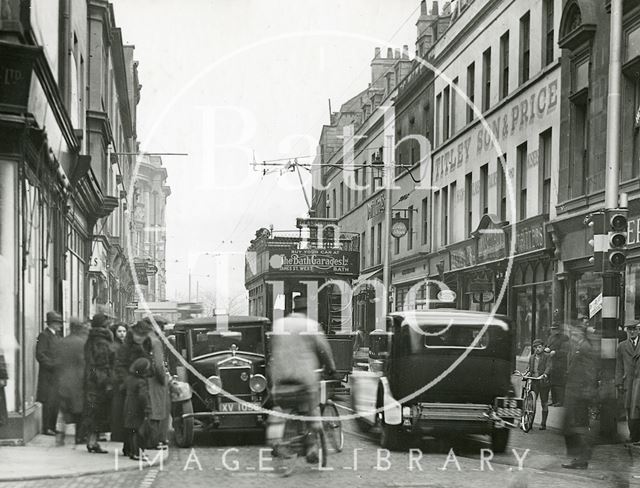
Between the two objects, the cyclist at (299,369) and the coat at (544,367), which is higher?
the cyclist at (299,369)

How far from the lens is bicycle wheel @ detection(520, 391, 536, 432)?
15.0 m

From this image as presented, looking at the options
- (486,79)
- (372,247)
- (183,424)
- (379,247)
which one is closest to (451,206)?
(486,79)

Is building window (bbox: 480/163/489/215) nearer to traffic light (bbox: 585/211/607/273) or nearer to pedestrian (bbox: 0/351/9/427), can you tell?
traffic light (bbox: 585/211/607/273)

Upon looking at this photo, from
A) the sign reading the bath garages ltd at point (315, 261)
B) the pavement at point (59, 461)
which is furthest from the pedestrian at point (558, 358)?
the sign reading the bath garages ltd at point (315, 261)

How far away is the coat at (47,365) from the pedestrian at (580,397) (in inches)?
267

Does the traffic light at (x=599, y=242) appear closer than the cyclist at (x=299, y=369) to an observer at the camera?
No

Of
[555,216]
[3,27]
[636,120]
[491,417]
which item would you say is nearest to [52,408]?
[3,27]

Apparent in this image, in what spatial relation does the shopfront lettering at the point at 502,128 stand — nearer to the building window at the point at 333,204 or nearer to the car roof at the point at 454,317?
the car roof at the point at 454,317

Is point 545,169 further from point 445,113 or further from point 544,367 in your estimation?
point 445,113

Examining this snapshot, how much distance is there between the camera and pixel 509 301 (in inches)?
1098

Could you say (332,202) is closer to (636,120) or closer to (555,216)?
(555,216)

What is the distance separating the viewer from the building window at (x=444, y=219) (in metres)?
35.1

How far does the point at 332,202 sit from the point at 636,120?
42388 millimetres

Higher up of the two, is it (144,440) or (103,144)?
(103,144)
